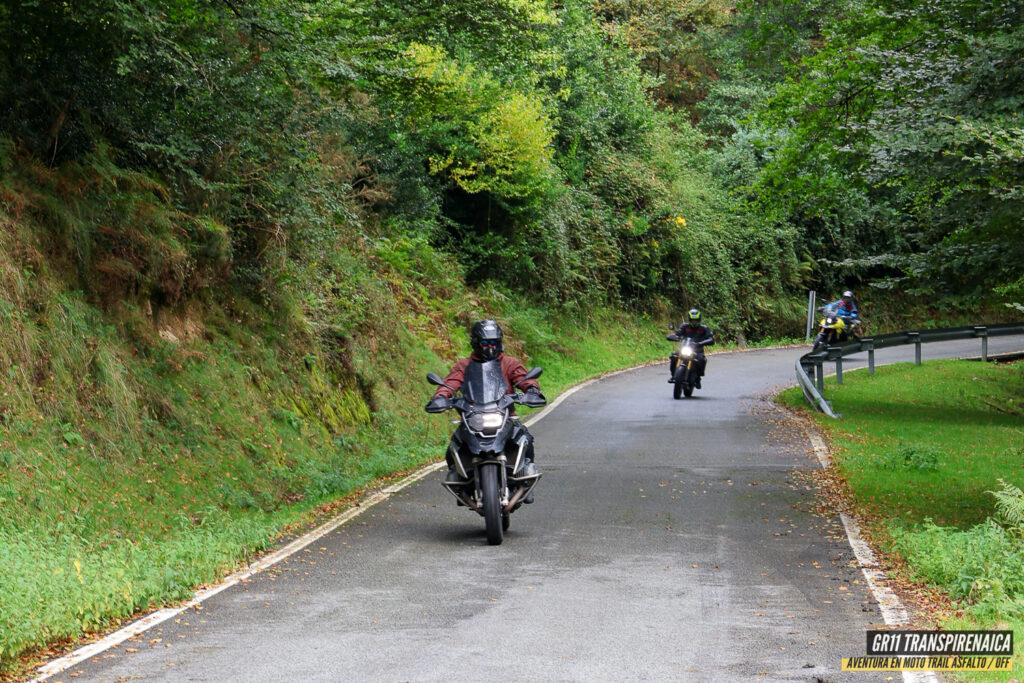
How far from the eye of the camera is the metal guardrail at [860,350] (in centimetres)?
2284

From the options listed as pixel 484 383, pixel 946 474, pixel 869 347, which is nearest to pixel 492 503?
pixel 484 383

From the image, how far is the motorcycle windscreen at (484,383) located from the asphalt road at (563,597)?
139 centimetres

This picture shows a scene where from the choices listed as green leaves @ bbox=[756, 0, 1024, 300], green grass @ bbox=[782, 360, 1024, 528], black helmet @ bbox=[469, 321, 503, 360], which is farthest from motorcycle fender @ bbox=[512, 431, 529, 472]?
green leaves @ bbox=[756, 0, 1024, 300]

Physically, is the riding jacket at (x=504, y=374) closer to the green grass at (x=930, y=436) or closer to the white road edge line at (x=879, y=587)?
the white road edge line at (x=879, y=587)

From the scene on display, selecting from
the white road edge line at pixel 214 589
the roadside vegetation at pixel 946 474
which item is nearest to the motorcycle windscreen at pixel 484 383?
the white road edge line at pixel 214 589

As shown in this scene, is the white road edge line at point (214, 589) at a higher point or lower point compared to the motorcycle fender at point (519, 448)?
lower

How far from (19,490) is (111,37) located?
519 centimetres

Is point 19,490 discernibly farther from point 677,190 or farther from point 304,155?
point 677,190

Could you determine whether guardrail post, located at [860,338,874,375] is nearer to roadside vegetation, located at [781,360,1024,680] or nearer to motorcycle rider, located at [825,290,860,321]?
roadside vegetation, located at [781,360,1024,680]

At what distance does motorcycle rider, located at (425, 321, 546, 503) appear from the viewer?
10.8 meters

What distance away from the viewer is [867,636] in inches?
269

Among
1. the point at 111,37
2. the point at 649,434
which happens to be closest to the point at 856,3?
the point at 649,434

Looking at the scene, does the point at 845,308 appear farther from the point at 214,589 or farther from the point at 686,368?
the point at 214,589

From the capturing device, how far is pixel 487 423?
1038 centimetres
